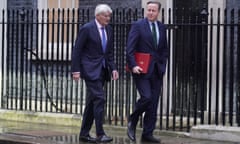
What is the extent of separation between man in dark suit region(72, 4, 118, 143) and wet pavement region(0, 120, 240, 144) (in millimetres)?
608

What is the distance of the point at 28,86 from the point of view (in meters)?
12.4

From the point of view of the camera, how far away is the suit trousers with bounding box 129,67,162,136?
8.45 meters

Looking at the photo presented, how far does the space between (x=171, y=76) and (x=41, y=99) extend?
269cm

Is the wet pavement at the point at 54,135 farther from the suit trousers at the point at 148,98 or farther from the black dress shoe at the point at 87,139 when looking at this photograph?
the suit trousers at the point at 148,98

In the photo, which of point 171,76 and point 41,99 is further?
point 41,99

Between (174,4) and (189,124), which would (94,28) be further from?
(174,4)

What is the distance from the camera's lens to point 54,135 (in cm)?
954

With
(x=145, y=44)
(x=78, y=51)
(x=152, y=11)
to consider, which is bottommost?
(x=78, y=51)

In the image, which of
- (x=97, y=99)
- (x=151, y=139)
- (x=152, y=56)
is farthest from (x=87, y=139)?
(x=152, y=56)

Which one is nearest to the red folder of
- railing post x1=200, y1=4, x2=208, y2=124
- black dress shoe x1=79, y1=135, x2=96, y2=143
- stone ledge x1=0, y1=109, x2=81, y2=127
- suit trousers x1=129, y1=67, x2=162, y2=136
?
suit trousers x1=129, y1=67, x2=162, y2=136

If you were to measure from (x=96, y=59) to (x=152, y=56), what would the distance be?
764 mm

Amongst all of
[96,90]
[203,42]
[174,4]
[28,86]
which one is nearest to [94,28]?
[96,90]

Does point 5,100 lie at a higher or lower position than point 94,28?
lower

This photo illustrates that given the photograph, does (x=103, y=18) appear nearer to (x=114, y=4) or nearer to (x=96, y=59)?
(x=96, y=59)
